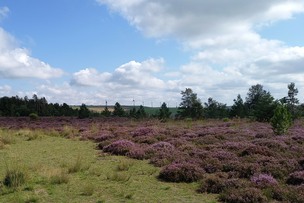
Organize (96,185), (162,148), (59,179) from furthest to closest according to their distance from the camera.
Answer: (162,148)
(59,179)
(96,185)

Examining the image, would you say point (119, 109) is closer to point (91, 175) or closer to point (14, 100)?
point (14, 100)

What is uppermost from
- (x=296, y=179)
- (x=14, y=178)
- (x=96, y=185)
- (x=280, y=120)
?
(x=280, y=120)

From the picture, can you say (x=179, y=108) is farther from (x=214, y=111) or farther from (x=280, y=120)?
(x=280, y=120)

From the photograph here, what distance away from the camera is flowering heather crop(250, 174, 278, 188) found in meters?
11.2

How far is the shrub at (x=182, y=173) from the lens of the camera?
513 inches

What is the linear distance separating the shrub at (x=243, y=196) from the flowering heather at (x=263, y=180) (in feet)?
3.04

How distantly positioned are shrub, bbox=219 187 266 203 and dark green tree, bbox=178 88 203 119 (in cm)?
6412

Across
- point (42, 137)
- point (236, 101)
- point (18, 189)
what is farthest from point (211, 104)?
point (18, 189)

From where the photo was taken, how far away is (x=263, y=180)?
11.6m

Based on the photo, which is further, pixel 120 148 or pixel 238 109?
pixel 238 109

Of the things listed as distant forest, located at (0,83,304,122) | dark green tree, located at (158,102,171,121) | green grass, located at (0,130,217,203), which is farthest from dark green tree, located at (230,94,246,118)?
green grass, located at (0,130,217,203)

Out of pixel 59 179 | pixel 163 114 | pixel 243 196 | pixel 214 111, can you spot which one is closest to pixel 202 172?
pixel 243 196

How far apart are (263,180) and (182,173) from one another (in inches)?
115

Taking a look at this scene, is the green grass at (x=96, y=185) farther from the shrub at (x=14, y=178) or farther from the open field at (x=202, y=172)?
the shrub at (x=14, y=178)
